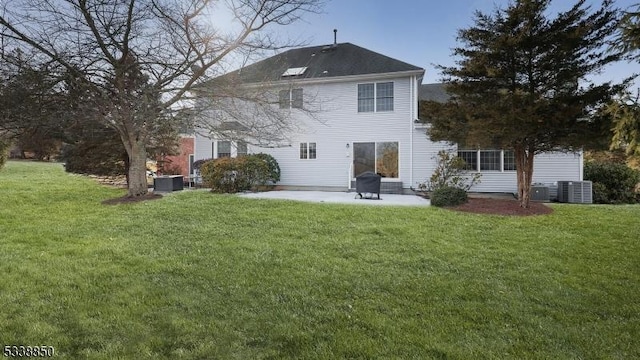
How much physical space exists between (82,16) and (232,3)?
413 centimetres

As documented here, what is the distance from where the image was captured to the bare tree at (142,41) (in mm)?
10609

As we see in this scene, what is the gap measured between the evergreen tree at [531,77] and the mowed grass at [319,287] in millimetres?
2554

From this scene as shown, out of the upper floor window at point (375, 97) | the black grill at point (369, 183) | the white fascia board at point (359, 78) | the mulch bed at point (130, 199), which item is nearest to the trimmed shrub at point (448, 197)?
the black grill at point (369, 183)

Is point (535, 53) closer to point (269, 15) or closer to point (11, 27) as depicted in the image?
point (269, 15)

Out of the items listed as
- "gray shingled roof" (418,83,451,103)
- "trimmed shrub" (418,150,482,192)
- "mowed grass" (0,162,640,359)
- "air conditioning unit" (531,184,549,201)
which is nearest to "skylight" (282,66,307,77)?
"gray shingled roof" (418,83,451,103)

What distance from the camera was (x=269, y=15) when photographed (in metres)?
11.7

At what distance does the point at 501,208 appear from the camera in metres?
10.8

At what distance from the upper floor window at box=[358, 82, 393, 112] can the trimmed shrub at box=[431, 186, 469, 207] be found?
583 cm

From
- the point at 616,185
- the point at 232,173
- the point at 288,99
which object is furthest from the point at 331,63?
the point at 616,185

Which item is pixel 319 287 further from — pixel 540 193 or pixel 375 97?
pixel 375 97

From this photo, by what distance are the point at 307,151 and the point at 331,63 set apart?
14.0 feet

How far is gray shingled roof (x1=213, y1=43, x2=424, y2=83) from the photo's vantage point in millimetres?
14521

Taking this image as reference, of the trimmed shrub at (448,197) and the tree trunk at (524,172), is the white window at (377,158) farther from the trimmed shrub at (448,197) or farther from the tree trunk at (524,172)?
the tree trunk at (524,172)

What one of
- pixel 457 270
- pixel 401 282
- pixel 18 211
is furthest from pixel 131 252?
pixel 18 211
